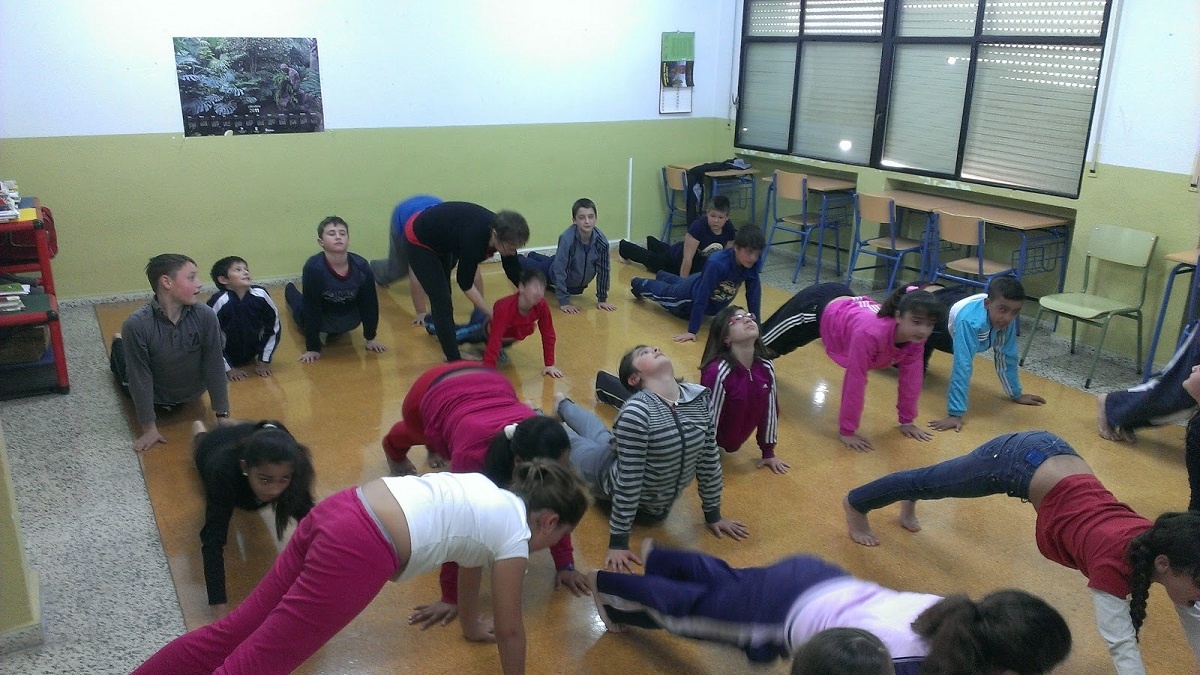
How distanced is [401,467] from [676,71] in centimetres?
527

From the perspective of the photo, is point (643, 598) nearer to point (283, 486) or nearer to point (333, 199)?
point (283, 486)

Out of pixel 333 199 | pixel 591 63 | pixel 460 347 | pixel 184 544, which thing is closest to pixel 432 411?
pixel 184 544

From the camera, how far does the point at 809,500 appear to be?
338cm

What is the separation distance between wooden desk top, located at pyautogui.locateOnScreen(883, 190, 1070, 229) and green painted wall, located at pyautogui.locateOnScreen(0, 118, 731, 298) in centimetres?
232

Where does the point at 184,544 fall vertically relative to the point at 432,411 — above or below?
below

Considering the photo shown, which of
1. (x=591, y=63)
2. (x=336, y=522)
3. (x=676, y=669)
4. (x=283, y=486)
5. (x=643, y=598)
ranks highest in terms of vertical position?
(x=591, y=63)

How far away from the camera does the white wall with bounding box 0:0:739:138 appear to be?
5.27m

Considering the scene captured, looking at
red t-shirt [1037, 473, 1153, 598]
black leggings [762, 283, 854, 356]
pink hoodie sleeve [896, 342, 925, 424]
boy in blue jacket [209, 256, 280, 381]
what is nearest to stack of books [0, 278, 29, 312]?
boy in blue jacket [209, 256, 280, 381]

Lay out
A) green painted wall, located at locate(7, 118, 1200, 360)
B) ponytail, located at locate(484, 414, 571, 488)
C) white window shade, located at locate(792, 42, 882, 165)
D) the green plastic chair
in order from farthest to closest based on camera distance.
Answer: white window shade, located at locate(792, 42, 882, 165) → green painted wall, located at locate(7, 118, 1200, 360) → the green plastic chair → ponytail, located at locate(484, 414, 571, 488)

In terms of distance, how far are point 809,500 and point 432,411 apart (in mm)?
1520

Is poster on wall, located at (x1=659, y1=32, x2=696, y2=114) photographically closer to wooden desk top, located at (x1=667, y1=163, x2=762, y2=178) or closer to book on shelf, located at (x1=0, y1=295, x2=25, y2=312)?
wooden desk top, located at (x1=667, y1=163, x2=762, y2=178)

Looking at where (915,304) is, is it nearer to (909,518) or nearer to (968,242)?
(909,518)

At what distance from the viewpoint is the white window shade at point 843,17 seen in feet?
21.8

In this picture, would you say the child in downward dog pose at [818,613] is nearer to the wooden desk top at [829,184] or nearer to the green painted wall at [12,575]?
the green painted wall at [12,575]
